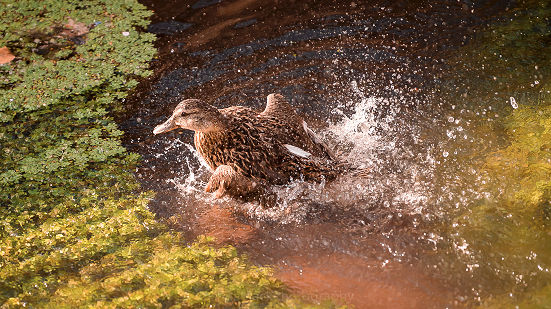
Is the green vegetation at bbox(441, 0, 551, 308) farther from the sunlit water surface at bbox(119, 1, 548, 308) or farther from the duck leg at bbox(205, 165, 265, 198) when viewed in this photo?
the duck leg at bbox(205, 165, 265, 198)

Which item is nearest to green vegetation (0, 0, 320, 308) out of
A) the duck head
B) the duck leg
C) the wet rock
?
the wet rock

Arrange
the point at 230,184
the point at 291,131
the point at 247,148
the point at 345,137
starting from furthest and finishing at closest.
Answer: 1. the point at 345,137
2. the point at 291,131
3. the point at 247,148
4. the point at 230,184

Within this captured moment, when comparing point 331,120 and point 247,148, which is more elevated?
point 331,120

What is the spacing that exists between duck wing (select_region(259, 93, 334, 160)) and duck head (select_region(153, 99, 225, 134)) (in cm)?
36

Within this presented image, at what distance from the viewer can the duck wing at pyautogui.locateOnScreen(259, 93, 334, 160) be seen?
379 centimetres

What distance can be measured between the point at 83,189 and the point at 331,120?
2044 mm

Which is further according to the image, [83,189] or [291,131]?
[83,189]

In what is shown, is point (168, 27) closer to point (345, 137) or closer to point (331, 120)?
point (331, 120)

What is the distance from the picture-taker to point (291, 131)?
12.5 feet

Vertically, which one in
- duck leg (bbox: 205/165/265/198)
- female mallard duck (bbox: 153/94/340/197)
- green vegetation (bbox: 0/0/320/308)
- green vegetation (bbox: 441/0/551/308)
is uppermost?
green vegetation (bbox: 441/0/551/308)

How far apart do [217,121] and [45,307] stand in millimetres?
1504

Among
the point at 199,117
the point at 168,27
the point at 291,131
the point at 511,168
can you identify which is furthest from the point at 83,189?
the point at 511,168

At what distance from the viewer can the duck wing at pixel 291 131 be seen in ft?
12.4

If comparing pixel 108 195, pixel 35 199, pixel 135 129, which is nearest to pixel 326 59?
pixel 135 129
